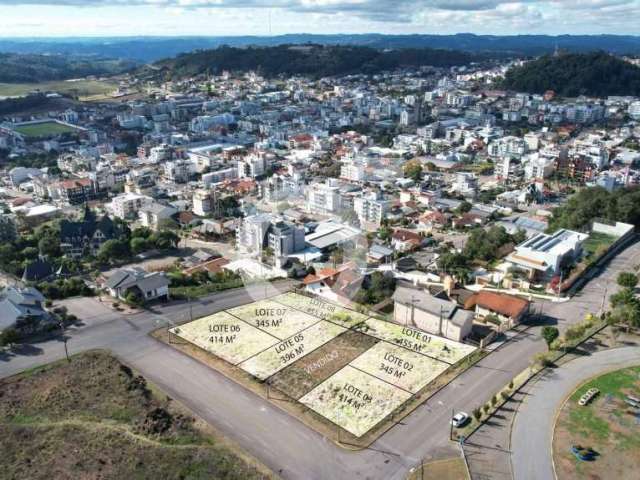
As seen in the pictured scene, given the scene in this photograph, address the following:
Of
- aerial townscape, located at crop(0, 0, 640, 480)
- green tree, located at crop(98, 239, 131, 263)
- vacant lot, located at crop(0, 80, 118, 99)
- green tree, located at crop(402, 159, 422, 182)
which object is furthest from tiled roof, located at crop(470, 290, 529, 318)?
vacant lot, located at crop(0, 80, 118, 99)

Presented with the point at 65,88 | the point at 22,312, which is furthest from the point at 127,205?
the point at 65,88

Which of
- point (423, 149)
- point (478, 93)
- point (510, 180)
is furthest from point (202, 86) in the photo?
point (510, 180)

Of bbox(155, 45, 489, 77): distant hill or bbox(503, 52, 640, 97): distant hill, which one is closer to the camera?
bbox(503, 52, 640, 97): distant hill

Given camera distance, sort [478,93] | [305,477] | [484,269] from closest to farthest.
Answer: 1. [305,477]
2. [484,269]
3. [478,93]

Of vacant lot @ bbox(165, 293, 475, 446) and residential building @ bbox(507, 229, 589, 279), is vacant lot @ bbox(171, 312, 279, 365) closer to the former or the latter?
vacant lot @ bbox(165, 293, 475, 446)

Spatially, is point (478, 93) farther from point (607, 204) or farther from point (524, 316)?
point (524, 316)

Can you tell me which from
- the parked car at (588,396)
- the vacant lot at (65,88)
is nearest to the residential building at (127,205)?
the parked car at (588,396)
